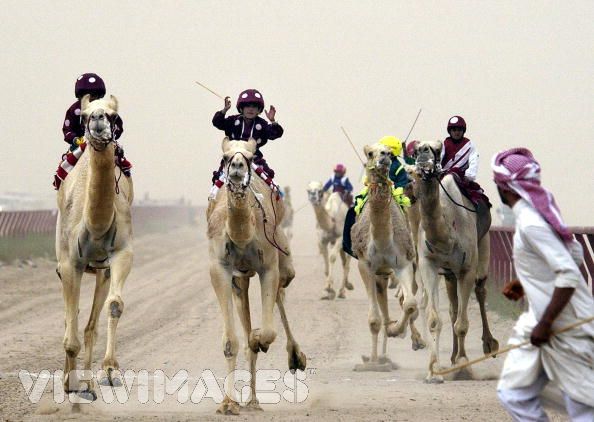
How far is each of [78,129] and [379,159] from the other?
10.3 ft

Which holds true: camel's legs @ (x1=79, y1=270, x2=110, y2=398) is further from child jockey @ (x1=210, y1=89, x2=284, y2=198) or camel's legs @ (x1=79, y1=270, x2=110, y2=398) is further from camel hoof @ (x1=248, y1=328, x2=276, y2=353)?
child jockey @ (x1=210, y1=89, x2=284, y2=198)

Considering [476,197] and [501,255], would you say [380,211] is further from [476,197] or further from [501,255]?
[501,255]

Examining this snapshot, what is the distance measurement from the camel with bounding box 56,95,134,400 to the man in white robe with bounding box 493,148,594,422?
4.84 meters


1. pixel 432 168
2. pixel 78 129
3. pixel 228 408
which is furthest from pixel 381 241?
pixel 228 408

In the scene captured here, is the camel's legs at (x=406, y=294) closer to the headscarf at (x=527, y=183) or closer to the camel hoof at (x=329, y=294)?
the headscarf at (x=527, y=183)

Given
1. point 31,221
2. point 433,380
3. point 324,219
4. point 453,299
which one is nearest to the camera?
point 433,380

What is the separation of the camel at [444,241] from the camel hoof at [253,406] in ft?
8.33

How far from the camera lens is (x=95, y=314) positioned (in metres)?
12.1

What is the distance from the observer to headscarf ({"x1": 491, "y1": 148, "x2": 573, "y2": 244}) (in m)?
6.52

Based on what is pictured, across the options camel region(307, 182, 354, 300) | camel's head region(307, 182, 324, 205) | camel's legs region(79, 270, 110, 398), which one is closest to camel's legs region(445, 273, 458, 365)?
camel's legs region(79, 270, 110, 398)

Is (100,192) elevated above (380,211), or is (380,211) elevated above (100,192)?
(100,192)

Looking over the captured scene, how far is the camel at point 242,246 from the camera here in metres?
10.5

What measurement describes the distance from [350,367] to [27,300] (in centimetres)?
866

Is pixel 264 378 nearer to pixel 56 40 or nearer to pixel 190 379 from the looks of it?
pixel 190 379
